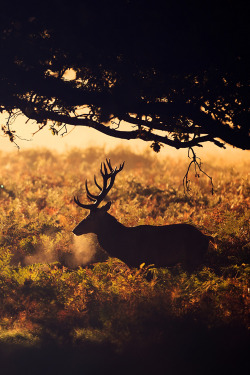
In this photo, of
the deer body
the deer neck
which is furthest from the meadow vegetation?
the deer neck

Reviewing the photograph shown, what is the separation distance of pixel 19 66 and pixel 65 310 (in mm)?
5611

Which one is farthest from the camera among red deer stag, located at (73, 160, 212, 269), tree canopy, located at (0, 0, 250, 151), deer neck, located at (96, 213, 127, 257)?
deer neck, located at (96, 213, 127, 257)

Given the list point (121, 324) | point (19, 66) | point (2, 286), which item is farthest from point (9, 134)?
point (121, 324)

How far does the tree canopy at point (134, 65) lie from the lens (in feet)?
29.9

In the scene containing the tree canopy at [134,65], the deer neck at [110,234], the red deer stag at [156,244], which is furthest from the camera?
the deer neck at [110,234]

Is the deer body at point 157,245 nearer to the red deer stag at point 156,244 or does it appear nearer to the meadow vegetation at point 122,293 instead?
the red deer stag at point 156,244

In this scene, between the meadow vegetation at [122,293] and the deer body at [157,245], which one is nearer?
the meadow vegetation at [122,293]

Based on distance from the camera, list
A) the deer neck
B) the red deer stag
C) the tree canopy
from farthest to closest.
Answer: the deer neck
the red deer stag
the tree canopy

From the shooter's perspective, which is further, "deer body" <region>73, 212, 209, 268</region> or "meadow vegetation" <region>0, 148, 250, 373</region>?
"deer body" <region>73, 212, 209, 268</region>

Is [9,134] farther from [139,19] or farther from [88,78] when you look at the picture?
[139,19]

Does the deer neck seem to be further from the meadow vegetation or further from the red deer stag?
the meadow vegetation

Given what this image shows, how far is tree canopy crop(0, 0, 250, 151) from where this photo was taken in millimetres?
9117

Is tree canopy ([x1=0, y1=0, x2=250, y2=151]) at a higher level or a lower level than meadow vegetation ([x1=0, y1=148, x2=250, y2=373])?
higher

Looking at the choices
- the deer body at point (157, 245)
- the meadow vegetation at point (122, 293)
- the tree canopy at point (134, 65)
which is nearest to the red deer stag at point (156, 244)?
the deer body at point (157, 245)
